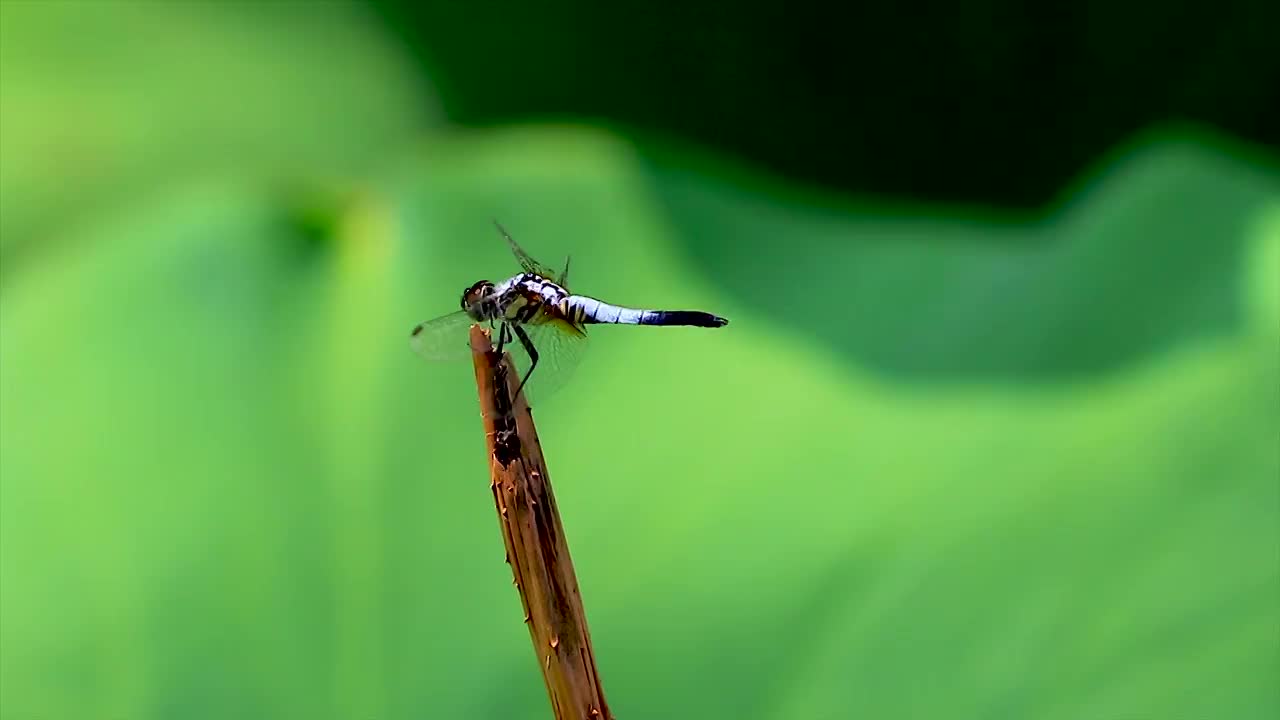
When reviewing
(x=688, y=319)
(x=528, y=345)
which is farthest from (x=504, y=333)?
(x=688, y=319)

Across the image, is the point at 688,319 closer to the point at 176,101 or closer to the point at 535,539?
the point at 535,539

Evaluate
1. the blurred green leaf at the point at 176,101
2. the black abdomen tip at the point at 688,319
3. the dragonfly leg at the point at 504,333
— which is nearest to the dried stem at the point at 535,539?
the dragonfly leg at the point at 504,333

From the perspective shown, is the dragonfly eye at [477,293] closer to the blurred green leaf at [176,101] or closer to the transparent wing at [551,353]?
the transparent wing at [551,353]

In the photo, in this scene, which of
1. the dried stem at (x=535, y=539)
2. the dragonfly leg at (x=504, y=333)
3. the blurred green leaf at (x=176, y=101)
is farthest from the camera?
the blurred green leaf at (x=176, y=101)

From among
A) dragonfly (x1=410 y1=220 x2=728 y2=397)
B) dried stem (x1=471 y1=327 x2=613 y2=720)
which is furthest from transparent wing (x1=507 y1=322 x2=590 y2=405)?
dried stem (x1=471 y1=327 x2=613 y2=720)

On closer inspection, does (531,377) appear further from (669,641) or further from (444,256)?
(444,256)

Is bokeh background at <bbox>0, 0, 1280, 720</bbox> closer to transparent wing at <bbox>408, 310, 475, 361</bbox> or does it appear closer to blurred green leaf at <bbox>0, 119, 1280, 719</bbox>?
blurred green leaf at <bbox>0, 119, 1280, 719</bbox>

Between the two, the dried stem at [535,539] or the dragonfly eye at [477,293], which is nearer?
the dried stem at [535,539]
